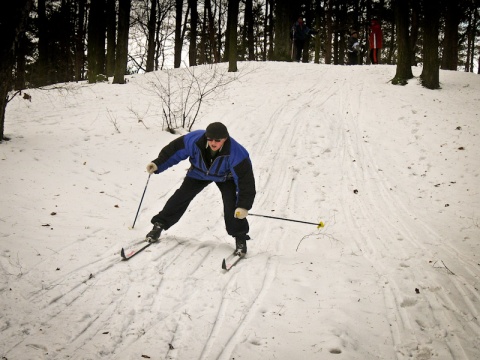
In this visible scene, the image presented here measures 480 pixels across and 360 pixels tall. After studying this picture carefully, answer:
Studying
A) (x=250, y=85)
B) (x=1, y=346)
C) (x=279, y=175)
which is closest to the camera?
(x=1, y=346)

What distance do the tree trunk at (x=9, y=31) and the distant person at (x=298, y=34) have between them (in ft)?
42.5

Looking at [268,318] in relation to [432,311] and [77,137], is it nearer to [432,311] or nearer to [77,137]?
[432,311]

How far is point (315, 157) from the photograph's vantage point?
23.6ft

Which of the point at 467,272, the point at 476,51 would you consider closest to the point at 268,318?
the point at 467,272

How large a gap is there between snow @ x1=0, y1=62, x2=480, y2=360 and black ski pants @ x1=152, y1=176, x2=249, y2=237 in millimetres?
339

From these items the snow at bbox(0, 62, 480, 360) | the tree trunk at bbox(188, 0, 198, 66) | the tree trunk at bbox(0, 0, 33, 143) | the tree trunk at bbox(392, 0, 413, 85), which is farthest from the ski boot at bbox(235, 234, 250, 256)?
the tree trunk at bbox(188, 0, 198, 66)

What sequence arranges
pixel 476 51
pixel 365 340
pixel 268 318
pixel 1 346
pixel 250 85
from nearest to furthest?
pixel 1 346 → pixel 365 340 → pixel 268 318 → pixel 250 85 → pixel 476 51

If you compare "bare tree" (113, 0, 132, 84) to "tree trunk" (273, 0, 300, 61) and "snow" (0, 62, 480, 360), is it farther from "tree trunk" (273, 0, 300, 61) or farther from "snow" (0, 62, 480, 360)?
"tree trunk" (273, 0, 300, 61)

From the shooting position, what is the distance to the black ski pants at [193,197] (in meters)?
4.07

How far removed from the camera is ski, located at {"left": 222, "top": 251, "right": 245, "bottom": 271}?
3616 millimetres

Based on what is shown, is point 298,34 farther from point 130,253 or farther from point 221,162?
point 130,253

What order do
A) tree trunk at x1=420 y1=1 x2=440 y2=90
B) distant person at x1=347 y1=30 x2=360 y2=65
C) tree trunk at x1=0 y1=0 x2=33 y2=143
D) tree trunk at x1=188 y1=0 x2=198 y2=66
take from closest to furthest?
tree trunk at x1=0 y1=0 x2=33 y2=143
tree trunk at x1=420 y1=1 x2=440 y2=90
distant person at x1=347 y1=30 x2=360 y2=65
tree trunk at x1=188 y1=0 x2=198 y2=66

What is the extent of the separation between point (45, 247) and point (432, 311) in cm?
434

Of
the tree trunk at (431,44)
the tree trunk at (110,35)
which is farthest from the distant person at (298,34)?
the tree trunk at (110,35)
